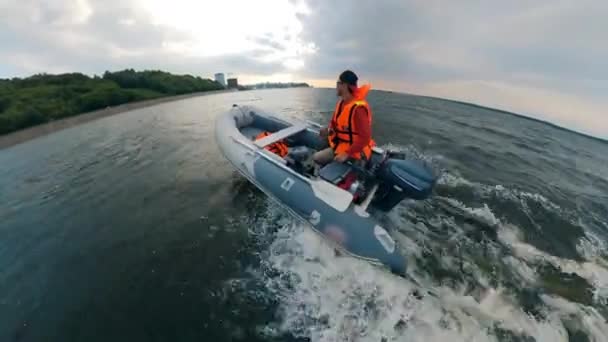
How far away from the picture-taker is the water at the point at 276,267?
112 inches

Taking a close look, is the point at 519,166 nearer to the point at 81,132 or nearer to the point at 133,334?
the point at 133,334

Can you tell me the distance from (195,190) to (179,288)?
2.88m

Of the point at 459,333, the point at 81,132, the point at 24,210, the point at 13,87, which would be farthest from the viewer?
the point at 13,87

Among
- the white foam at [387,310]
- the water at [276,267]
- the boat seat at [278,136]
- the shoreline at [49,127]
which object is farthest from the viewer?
the shoreline at [49,127]

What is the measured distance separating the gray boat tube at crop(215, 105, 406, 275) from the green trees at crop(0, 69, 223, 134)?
1887cm

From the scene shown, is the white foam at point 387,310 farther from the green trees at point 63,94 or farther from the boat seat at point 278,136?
the green trees at point 63,94

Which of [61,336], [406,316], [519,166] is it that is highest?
[519,166]

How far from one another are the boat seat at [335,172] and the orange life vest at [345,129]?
0.21 metres

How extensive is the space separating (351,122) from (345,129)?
0.62 feet

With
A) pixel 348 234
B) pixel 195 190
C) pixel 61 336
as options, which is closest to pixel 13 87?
pixel 195 190

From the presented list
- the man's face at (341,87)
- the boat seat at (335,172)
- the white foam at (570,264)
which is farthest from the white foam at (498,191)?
the man's face at (341,87)

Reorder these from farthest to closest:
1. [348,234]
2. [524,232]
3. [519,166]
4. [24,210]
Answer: [519,166] → [24,210] → [524,232] → [348,234]

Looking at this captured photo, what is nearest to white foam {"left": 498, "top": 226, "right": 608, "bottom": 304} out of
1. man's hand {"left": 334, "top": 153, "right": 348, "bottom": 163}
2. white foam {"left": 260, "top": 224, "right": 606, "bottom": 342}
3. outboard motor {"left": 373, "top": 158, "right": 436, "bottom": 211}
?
white foam {"left": 260, "top": 224, "right": 606, "bottom": 342}

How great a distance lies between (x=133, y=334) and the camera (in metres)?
2.82
